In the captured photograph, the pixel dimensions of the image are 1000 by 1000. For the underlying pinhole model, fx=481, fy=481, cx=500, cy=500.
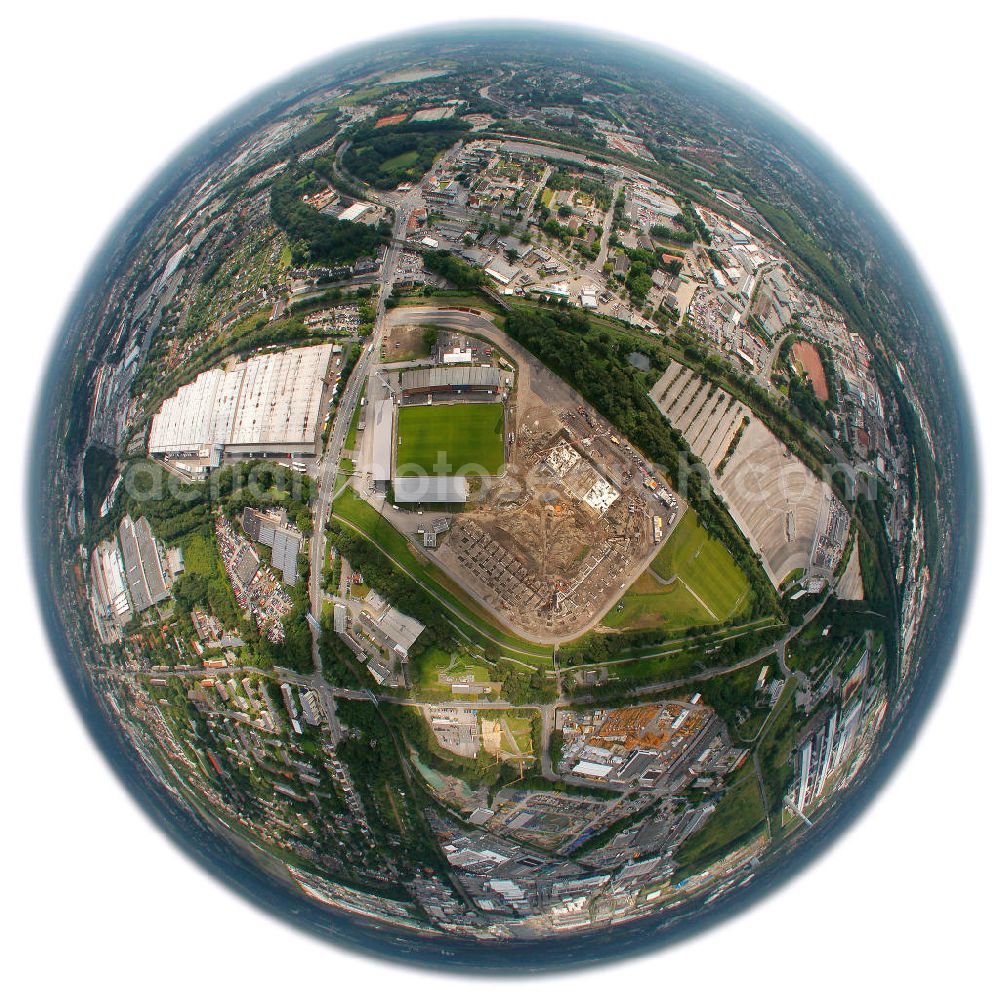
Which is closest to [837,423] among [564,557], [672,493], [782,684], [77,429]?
[672,493]

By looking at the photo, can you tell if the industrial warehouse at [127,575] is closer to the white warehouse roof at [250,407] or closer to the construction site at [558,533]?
the white warehouse roof at [250,407]

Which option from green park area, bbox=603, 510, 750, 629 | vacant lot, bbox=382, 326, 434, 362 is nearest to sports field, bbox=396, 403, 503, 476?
vacant lot, bbox=382, 326, 434, 362

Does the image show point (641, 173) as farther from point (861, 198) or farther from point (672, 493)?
point (672, 493)

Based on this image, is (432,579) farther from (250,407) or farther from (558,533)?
(250,407)

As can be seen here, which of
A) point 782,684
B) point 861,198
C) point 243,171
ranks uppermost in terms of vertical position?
point 861,198

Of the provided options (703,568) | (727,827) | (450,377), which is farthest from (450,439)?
(727,827)

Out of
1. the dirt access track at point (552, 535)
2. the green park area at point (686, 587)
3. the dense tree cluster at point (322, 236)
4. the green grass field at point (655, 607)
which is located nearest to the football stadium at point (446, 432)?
the dirt access track at point (552, 535)
